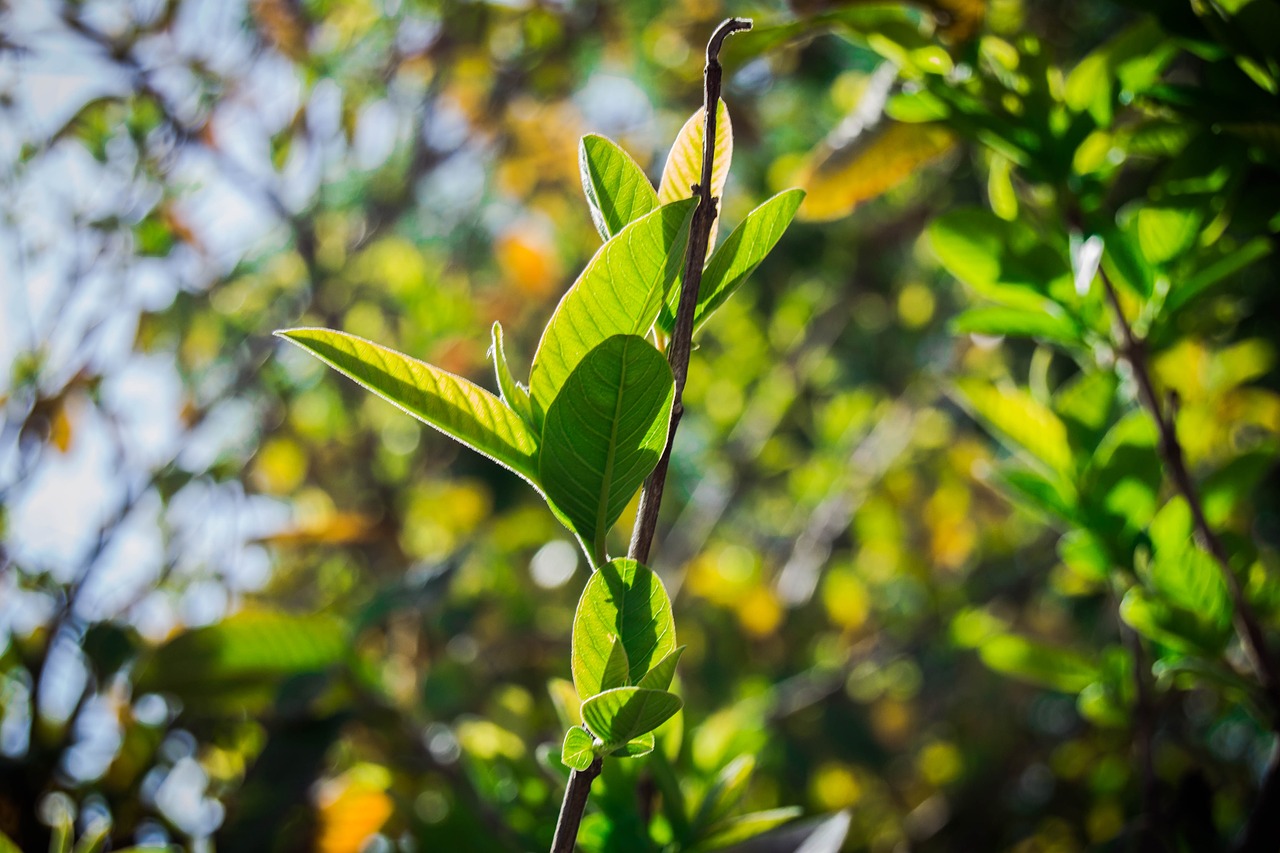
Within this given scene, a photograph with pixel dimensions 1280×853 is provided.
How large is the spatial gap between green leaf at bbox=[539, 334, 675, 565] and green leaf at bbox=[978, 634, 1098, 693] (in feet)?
2.40

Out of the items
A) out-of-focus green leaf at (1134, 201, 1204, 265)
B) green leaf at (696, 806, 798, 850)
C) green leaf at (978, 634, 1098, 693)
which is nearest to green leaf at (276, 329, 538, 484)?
green leaf at (696, 806, 798, 850)

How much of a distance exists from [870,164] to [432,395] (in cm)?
65

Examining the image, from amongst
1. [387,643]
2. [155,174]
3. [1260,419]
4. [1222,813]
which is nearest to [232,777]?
[387,643]

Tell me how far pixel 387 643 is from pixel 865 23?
1.89 meters

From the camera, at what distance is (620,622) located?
51cm

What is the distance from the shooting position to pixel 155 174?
1922mm

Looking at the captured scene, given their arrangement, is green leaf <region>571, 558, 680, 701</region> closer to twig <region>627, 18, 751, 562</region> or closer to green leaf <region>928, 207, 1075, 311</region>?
twig <region>627, 18, 751, 562</region>

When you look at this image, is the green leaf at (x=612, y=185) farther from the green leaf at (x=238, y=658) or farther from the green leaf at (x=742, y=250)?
the green leaf at (x=238, y=658)

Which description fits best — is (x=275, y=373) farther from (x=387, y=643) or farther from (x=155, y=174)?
(x=387, y=643)

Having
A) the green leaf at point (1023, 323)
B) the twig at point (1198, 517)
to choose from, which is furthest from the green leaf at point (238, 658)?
the twig at point (1198, 517)

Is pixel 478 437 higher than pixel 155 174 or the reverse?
higher

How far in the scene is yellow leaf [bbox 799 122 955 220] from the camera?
97cm

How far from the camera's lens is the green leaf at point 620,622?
1.64 feet

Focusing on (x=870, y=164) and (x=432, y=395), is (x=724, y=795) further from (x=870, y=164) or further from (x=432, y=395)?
(x=870, y=164)
